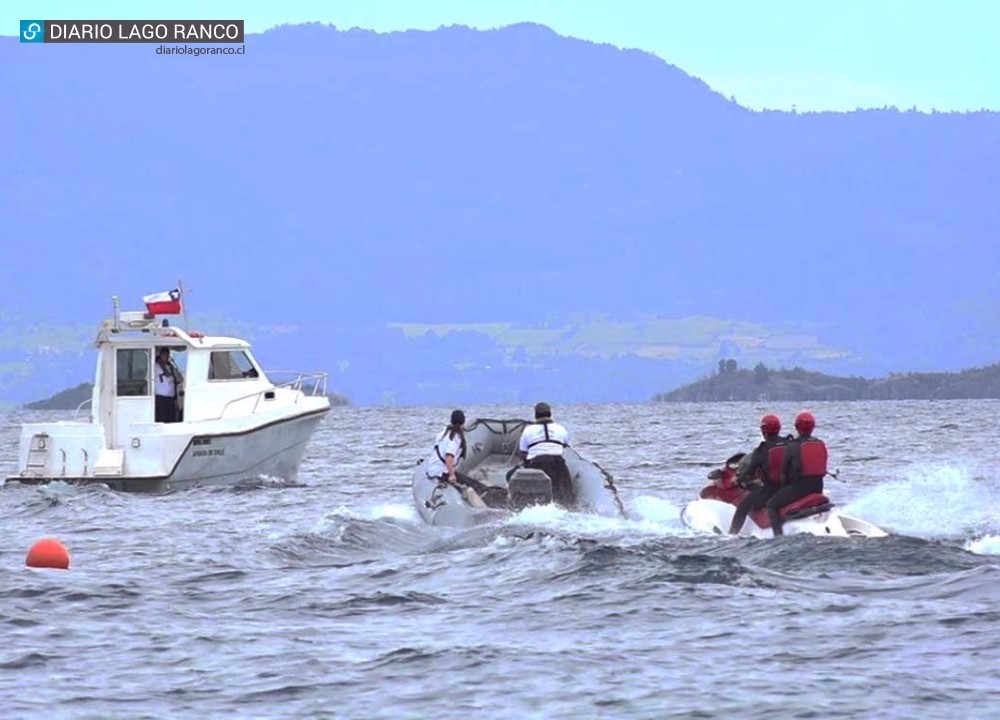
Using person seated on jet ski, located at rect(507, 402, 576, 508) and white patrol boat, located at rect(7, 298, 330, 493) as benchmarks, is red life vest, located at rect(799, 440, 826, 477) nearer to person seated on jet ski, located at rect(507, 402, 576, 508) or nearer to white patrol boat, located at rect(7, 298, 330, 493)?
person seated on jet ski, located at rect(507, 402, 576, 508)

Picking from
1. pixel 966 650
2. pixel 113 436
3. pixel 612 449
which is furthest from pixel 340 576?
pixel 612 449

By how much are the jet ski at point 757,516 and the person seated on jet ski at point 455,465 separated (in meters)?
3.19

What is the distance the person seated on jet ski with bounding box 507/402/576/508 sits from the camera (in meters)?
22.5

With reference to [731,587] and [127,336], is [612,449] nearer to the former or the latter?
[127,336]

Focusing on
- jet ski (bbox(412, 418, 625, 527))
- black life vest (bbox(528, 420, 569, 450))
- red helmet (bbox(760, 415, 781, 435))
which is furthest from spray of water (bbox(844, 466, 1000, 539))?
black life vest (bbox(528, 420, 569, 450))

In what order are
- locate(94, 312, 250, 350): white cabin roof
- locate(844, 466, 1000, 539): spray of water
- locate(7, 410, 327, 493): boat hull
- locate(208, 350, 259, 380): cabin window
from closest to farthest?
locate(844, 466, 1000, 539): spray of water < locate(7, 410, 327, 493): boat hull < locate(94, 312, 250, 350): white cabin roof < locate(208, 350, 259, 380): cabin window

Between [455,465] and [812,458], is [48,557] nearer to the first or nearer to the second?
[455,465]

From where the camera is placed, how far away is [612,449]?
5453cm

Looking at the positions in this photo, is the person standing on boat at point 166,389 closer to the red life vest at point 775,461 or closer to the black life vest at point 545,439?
the black life vest at point 545,439

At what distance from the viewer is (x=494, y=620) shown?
1490 cm

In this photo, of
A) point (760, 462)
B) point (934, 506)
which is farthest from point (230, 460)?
point (760, 462)

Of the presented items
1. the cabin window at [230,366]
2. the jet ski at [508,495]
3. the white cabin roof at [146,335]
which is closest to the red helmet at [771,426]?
the jet ski at [508,495]

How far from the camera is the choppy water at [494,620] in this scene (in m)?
12.0

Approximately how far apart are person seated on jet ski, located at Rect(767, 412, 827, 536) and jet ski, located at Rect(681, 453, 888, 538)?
0.24ft
